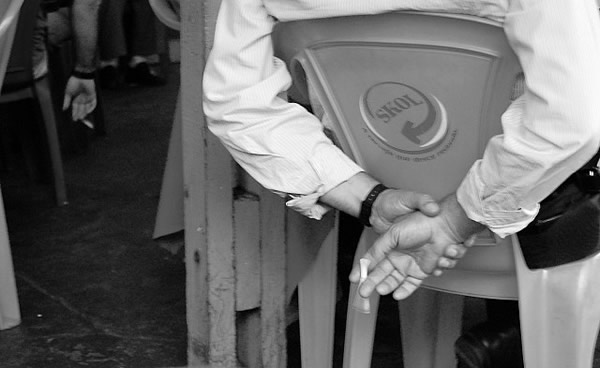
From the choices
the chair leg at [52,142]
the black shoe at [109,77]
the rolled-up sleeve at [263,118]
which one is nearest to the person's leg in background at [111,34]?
the black shoe at [109,77]

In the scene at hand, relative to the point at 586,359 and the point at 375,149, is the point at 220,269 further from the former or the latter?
the point at 586,359

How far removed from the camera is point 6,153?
455 cm

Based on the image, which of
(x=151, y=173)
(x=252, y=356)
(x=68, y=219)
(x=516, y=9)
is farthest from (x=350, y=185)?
(x=151, y=173)

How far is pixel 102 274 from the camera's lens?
10.6ft

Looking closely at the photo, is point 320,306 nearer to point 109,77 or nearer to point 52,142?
point 52,142

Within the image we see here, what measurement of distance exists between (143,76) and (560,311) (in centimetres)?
496

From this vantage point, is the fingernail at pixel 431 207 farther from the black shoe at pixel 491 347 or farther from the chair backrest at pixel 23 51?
the chair backrest at pixel 23 51

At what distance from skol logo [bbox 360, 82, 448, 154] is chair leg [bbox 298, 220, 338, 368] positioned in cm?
36

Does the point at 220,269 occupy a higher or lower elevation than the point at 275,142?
lower

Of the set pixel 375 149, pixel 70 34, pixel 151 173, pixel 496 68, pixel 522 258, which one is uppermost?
pixel 496 68

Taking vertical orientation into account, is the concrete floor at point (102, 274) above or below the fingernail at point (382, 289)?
below

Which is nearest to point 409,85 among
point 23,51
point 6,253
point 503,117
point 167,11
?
point 503,117

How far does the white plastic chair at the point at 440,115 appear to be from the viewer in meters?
1.48

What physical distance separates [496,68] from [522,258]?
12.7 inches
